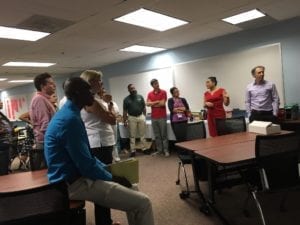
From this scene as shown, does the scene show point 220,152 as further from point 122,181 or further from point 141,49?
point 141,49

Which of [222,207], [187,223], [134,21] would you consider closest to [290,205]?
[222,207]

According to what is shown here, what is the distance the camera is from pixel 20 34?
4.31 m

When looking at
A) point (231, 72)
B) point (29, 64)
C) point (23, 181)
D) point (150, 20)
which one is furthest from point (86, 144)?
point (29, 64)

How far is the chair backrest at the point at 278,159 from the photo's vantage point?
2254 mm

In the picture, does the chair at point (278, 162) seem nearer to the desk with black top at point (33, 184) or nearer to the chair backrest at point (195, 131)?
the desk with black top at point (33, 184)

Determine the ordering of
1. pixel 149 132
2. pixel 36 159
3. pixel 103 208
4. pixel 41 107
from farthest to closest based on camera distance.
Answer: pixel 149 132 < pixel 41 107 < pixel 36 159 < pixel 103 208

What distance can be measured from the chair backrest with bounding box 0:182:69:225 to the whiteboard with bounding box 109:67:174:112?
565 centimetres

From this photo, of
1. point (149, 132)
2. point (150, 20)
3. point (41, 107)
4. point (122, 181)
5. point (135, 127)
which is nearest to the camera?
point (122, 181)

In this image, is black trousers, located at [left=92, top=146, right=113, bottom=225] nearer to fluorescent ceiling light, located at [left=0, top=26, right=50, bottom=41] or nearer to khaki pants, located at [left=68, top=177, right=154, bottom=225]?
khaki pants, located at [left=68, top=177, right=154, bottom=225]

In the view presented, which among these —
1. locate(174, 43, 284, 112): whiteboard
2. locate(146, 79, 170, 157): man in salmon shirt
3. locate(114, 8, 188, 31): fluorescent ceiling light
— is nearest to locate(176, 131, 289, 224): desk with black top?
locate(114, 8, 188, 31): fluorescent ceiling light

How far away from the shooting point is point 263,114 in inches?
182

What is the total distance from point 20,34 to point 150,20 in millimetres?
1947

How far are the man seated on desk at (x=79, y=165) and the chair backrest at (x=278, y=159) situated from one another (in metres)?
0.98

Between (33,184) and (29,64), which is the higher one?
(29,64)
